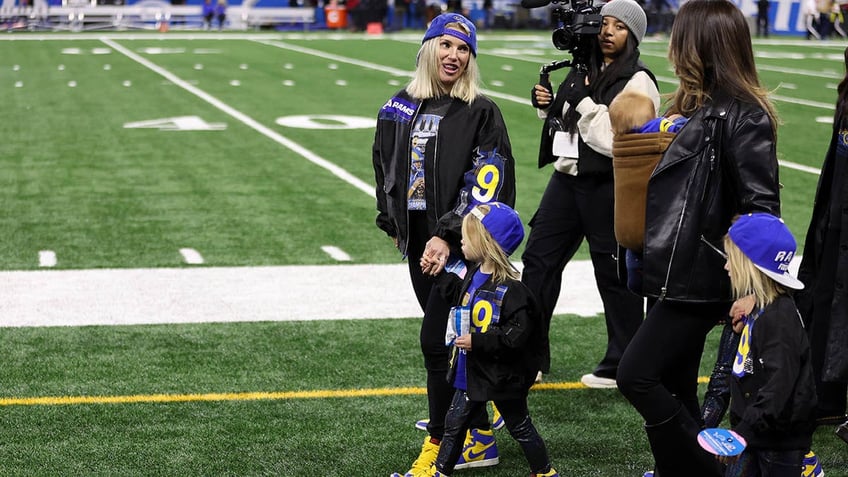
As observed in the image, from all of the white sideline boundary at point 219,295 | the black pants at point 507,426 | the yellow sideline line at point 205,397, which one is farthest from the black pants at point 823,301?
the white sideline boundary at point 219,295

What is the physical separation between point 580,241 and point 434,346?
1487mm

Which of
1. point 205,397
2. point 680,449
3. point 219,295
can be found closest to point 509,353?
point 680,449

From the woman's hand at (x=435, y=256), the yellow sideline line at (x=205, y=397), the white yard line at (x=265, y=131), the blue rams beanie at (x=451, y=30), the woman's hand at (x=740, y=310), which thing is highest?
the blue rams beanie at (x=451, y=30)

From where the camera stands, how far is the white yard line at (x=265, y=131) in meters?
13.7

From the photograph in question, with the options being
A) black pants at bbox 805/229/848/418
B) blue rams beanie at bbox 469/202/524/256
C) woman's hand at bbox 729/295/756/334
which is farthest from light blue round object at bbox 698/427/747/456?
black pants at bbox 805/229/848/418

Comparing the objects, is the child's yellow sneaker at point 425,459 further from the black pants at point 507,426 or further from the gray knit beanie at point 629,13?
the gray knit beanie at point 629,13

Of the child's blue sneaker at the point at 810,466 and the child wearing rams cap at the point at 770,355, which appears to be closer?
the child wearing rams cap at the point at 770,355

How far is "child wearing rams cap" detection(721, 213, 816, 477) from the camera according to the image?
13.7 feet

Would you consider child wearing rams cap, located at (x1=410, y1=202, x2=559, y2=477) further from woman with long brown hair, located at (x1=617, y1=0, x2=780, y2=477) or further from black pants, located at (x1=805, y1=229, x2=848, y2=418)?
black pants, located at (x1=805, y1=229, x2=848, y2=418)

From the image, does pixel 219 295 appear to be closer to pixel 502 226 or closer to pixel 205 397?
pixel 205 397

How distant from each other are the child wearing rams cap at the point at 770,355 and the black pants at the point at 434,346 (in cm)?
128

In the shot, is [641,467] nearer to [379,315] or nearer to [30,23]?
[379,315]

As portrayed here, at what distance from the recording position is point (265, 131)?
17.8m

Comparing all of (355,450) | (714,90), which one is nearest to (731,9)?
(714,90)
